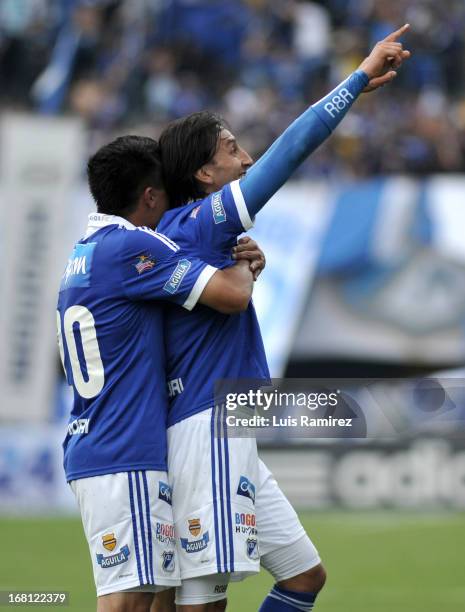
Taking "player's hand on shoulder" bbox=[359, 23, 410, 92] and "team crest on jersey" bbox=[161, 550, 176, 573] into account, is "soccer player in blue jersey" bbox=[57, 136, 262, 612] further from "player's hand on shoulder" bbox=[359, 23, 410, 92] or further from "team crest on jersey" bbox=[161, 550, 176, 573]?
"player's hand on shoulder" bbox=[359, 23, 410, 92]

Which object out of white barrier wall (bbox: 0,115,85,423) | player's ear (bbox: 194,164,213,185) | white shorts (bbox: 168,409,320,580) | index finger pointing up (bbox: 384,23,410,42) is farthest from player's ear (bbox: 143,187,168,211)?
white barrier wall (bbox: 0,115,85,423)

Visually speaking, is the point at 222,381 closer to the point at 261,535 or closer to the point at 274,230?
the point at 261,535

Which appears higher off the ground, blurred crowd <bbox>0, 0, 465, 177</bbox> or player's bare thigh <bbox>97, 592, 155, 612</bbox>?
blurred crowd <bbox>0, 0, 465, 177</bbox>

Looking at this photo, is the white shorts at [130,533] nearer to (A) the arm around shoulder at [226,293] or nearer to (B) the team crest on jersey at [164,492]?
(B) the team crest on jersey at [164,492]

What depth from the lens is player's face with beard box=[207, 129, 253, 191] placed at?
505 centimetres

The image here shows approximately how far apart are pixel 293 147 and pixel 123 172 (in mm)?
651

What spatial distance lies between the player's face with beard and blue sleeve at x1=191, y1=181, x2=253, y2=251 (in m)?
0.21

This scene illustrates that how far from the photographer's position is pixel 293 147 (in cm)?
468

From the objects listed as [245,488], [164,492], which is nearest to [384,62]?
[245,488]

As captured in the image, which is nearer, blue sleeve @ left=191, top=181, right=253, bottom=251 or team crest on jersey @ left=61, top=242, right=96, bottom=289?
blue sleeve @ left=191, top=181, right=253, bottom=251

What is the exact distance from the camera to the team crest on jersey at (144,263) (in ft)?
15.7

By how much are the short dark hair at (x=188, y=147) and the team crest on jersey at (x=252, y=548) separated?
4.40ft

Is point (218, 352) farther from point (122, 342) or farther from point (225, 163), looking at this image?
point (225, 163)

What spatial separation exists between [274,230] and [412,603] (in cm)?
771
